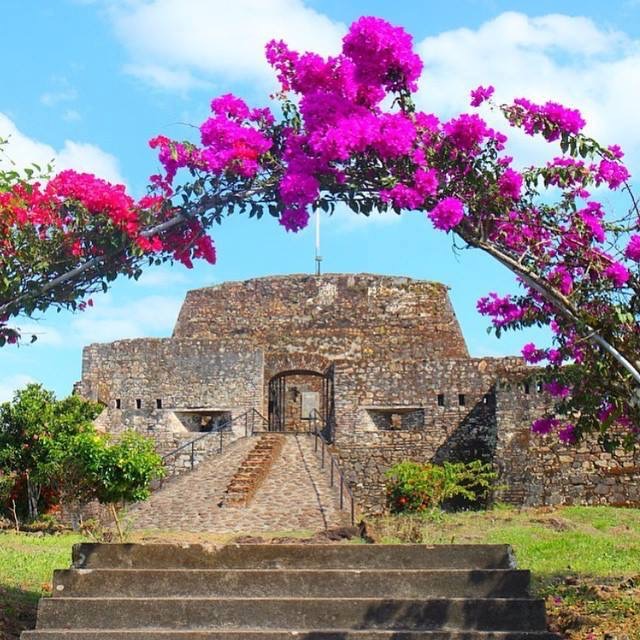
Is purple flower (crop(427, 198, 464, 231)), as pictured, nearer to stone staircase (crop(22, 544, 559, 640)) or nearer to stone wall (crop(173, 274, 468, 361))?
stone staircase (crop(22, 544, 559, 640))

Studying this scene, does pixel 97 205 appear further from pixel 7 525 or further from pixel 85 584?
pixel 7 525

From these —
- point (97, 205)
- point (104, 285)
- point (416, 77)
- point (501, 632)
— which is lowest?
point (501, 632)

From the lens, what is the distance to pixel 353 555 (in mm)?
8031

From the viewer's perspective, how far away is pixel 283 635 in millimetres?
7125

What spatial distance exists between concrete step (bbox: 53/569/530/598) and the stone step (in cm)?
49

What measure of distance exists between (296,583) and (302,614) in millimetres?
397

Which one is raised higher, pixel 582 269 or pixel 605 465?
pixel 582 269

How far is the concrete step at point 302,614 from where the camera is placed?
288 inches

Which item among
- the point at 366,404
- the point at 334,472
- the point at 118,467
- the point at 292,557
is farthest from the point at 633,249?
the point at 366,404

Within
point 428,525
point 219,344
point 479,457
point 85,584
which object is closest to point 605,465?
point 479,457

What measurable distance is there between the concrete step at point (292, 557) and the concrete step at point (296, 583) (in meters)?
0.29

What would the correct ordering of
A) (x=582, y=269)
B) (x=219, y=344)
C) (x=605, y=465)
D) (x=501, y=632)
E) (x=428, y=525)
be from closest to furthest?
(x=501, y=632), (x=582, y=269), (x=428, y=525), (x=605, y=465), (x=219, y=344)

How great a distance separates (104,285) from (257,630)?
2975 millimetres

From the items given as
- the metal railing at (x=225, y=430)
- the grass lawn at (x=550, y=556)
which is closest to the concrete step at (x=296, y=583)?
the grass lawn at (x=550, y=556)
